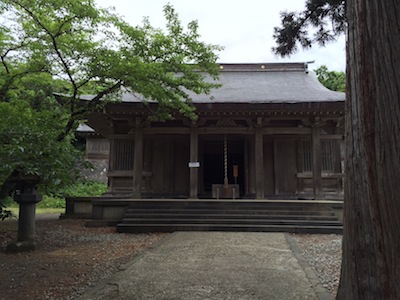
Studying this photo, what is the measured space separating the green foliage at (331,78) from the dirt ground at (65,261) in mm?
23792

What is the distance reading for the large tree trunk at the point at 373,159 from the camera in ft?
6.47

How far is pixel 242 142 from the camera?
13016mm

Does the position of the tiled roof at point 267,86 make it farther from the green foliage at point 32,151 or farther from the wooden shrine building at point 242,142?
the green foliage at point 32,151

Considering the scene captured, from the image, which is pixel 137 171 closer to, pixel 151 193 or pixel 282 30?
pixel 151 193

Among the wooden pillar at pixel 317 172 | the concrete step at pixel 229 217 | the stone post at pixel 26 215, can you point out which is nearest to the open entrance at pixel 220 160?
the concrete step at pixel 229 217

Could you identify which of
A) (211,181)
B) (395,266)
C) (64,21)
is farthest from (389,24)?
(211,181)

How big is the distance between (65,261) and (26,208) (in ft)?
4.94

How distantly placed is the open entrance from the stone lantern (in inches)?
286

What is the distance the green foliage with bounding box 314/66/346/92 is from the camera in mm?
26016

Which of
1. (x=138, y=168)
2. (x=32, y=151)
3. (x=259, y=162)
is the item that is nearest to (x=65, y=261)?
(x=32, y=151)

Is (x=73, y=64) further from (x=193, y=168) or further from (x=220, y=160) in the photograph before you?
(x=220, y=160)

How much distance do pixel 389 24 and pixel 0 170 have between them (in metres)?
5.19

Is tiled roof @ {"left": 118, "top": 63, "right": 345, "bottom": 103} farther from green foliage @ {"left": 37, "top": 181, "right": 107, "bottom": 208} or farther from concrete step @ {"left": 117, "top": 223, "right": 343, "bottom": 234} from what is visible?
green foliage @ {"left": 37, "top": 181, "right": 107, "bottom": 208}

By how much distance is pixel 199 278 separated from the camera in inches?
151
